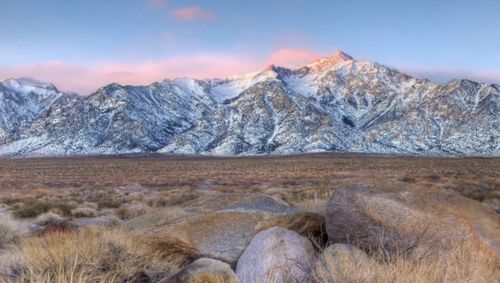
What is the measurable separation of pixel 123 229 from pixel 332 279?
4412 mm

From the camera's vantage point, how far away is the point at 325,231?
8.23 meters

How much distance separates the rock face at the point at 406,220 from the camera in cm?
665

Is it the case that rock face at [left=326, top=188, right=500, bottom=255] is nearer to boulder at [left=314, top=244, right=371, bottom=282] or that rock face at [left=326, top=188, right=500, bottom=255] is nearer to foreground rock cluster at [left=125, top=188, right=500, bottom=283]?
foreground rock cluster at [left=125, top=188, right=500, bottom=283]

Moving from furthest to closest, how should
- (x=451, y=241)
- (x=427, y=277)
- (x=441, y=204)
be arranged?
(x=441, y=204) → (x=451, y=241) → (x=427, y=277)

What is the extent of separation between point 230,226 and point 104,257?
1.93 metres


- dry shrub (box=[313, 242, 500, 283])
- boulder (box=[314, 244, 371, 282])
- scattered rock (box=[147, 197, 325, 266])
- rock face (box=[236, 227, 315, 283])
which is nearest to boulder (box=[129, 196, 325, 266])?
scattered rock (box=[147, 197, 325, 266])

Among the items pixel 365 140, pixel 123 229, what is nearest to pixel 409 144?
pixel 365 140

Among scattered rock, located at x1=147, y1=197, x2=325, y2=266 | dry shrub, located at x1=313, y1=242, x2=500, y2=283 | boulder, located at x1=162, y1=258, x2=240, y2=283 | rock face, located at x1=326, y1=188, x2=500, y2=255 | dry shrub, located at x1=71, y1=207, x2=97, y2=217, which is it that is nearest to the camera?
dry shrub, located at x1=313, y1=242, x2=500, y2=283

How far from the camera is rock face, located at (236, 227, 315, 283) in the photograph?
605cm

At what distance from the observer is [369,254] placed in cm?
661

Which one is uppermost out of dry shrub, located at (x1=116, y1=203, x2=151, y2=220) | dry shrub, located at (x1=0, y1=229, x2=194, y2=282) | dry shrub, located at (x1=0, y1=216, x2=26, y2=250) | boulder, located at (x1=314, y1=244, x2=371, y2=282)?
boulder, located at (x1=314, y1=244, x2=371, y2=282)

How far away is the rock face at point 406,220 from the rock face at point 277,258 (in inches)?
24.6

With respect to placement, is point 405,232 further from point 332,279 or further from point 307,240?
point 332,279

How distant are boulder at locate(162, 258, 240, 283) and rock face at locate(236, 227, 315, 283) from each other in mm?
308
